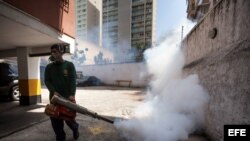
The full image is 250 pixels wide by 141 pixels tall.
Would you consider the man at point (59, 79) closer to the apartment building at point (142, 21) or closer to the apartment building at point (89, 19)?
the apartment building at point (142, 21)

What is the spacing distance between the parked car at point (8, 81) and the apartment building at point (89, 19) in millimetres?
46016

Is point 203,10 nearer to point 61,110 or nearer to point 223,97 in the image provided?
point 223,97

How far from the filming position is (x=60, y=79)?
3221 millimetres

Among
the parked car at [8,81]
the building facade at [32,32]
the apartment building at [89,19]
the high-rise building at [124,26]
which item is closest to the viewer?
the building facade at [32,32]

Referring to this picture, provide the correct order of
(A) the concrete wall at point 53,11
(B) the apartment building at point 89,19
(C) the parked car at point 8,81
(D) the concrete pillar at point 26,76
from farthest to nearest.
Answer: (B) the apartment building at point 89,19, (C) the parked car at point 8,81, (D) the concrete pillar at point 26,76, (A) the concrete wall at point 53,11

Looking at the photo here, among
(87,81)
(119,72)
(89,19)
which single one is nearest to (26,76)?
(87,81)

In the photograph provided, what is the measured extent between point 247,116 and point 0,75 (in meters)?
9.46

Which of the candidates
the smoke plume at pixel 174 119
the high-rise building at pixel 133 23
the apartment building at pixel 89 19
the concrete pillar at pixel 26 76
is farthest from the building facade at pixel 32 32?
the apartment building at pixel 89 19

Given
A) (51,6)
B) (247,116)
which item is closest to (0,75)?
(51,6)

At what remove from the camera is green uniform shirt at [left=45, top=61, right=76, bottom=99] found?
3.22 m

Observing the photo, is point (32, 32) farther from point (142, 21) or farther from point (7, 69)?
point (142, 21)

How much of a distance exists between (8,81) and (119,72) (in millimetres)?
12660

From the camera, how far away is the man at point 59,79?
3152mm

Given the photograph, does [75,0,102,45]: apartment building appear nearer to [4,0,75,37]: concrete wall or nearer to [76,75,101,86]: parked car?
[76,75,101,86]: parked car
